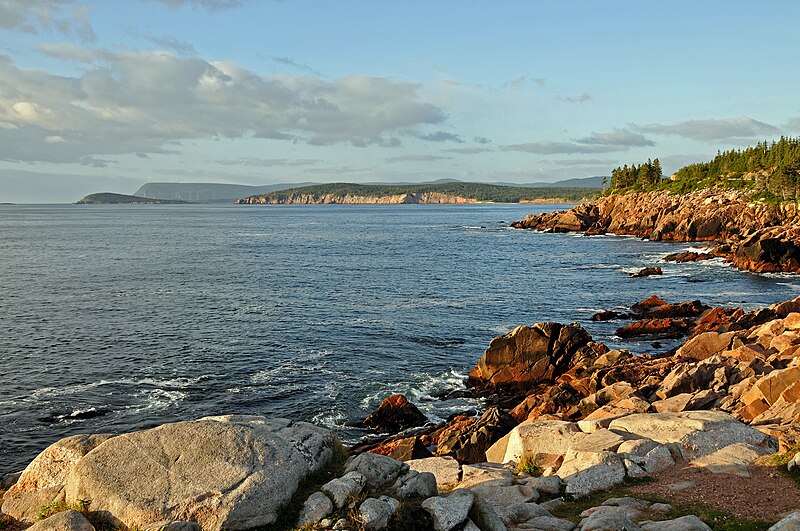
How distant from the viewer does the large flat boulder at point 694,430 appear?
61.7 ft

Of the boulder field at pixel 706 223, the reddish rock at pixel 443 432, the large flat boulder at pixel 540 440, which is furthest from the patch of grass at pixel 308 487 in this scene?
the boulder field at pixel 706 223

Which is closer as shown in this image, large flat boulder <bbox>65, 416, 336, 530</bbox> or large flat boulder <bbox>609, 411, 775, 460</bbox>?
large flat boulder <bbox>65, 416, 336, 530</bbox>

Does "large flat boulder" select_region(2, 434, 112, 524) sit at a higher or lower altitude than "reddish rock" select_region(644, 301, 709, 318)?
higher

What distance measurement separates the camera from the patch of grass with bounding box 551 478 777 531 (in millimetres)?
13930

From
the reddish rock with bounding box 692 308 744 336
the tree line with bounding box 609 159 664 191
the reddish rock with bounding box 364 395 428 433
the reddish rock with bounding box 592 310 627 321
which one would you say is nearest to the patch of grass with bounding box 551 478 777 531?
the reddish rock with bounding box 364 395 428 433

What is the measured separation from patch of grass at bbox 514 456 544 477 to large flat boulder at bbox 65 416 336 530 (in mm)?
7328

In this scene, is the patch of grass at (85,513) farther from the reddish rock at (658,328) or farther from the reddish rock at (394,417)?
the reddish rock at (658,328)

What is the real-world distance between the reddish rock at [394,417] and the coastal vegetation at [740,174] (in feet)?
319

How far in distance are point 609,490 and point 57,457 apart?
47.1 ft

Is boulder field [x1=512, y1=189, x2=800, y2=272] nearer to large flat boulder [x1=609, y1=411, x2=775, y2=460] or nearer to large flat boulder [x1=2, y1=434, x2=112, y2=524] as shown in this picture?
large flat boulder [x1=609, y1=411, x2=775, y2=460]

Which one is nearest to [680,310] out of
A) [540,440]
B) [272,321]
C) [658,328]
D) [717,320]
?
[717,320]

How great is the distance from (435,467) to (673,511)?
739 cm

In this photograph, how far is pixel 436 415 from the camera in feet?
113

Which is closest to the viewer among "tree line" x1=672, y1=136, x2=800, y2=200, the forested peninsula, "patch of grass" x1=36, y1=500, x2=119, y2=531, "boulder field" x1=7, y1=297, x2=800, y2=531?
"patch of grass" x1=36, y1=500, x2=119, y2=531
